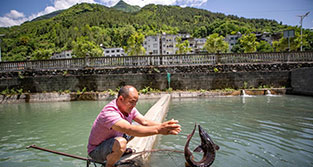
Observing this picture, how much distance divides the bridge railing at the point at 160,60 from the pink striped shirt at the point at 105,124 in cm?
1031

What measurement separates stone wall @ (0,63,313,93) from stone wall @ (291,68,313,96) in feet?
2.13

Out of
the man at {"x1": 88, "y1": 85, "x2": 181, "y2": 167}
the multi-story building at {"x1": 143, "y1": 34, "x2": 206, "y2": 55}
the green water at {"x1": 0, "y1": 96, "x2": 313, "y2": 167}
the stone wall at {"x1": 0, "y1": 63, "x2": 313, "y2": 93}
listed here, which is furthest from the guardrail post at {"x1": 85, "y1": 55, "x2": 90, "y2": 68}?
the multi-story building at {"x1": 143, "y1": 34, "x2": 206, "y2": 55}

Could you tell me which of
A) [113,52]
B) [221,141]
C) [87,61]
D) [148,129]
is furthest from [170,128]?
[113,52]

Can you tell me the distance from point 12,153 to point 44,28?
4879 inches

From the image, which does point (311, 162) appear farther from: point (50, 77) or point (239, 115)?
point (50, 77)

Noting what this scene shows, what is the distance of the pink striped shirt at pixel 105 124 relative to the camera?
1724mm

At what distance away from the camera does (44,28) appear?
10525 centimetres

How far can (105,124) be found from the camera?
1.76m

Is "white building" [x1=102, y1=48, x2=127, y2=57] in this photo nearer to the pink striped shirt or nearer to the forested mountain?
the forested mountain

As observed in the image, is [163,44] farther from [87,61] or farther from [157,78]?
[157,78]

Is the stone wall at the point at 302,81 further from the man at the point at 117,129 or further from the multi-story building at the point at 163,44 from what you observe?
the multi-story building at the point at 163,44

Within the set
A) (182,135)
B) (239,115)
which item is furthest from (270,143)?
(239,115)

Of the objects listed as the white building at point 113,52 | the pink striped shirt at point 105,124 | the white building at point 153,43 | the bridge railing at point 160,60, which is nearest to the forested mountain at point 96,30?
the white building at point 113,52

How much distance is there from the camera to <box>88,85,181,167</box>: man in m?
1.65
